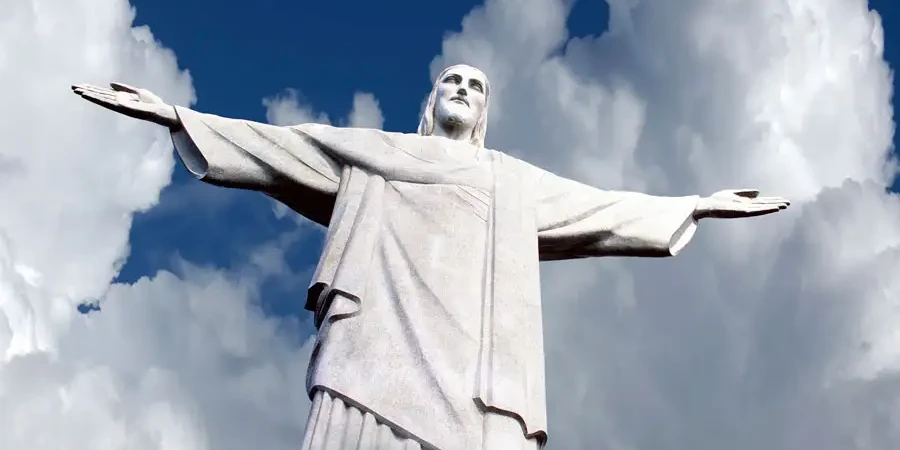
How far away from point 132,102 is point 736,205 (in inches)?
243

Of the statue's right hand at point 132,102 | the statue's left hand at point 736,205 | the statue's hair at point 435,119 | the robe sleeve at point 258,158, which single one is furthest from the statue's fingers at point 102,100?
the statue's left hand at point 736,205

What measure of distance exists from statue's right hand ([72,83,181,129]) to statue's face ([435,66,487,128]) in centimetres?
279

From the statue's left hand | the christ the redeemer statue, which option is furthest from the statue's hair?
the statue's left hand

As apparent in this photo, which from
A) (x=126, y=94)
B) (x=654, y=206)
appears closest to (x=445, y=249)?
(x=654, y=206)

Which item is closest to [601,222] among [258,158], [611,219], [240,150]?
[611,219]

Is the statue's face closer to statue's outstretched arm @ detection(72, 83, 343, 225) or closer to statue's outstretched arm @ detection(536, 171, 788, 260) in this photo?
statue's outstretched arm @ detection(536, 171, 788, 260)

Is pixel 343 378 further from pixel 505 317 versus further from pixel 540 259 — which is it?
pixel 540 259

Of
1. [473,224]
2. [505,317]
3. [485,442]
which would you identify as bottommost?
[485,442]

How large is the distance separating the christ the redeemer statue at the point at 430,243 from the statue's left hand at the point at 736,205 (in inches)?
0.7

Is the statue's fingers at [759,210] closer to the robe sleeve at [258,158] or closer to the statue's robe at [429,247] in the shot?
the statue's robe at [429,247]

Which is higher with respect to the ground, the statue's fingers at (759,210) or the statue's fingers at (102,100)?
the statue's fingers at (102,100)

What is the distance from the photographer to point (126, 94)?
12148 millimetres

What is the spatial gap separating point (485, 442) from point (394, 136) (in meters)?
3.76

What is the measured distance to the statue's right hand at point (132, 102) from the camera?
39.5ft
